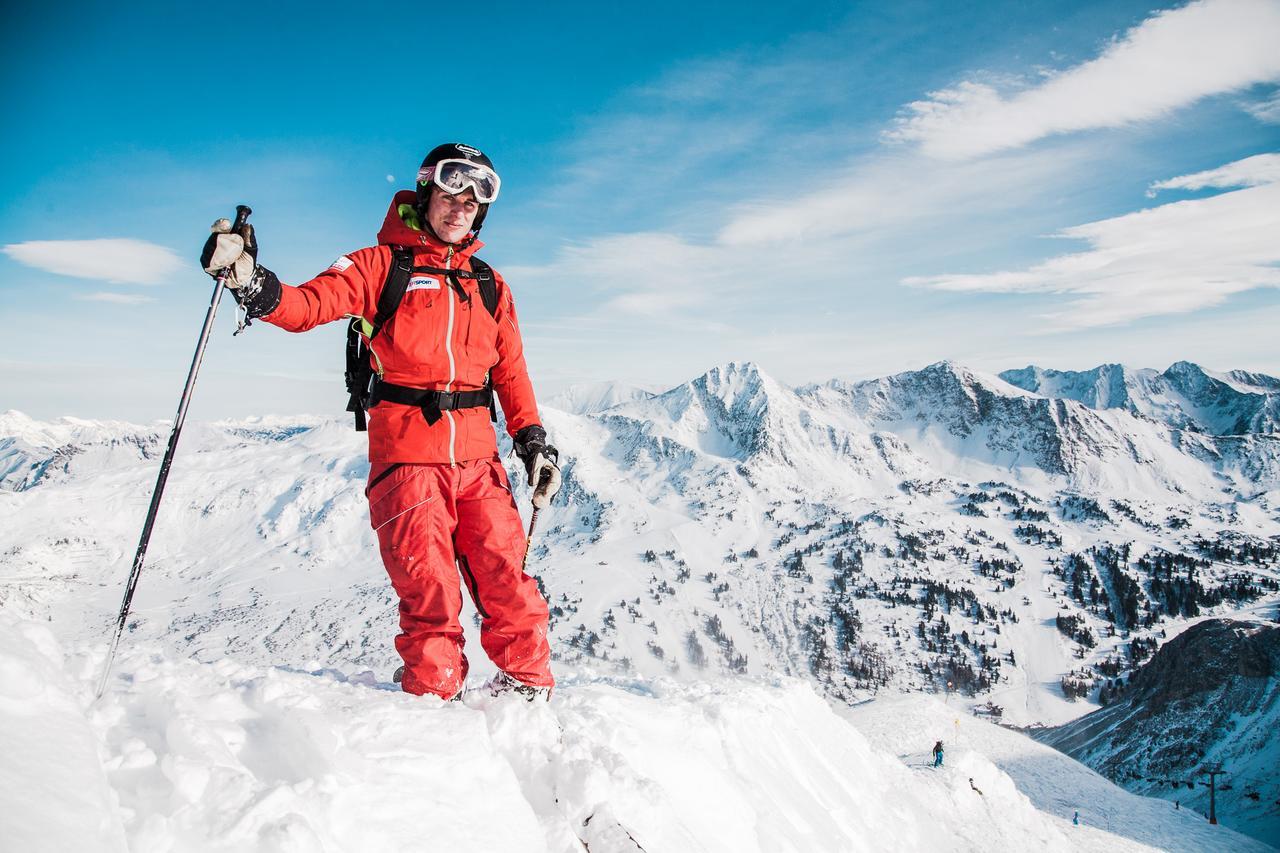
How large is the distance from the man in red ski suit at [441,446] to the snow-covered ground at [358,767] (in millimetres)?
563

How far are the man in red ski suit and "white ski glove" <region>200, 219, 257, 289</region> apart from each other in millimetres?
711

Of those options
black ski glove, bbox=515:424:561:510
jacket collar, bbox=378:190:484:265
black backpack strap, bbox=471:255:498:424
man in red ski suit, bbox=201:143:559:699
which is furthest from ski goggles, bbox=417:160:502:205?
black ski glove, bbox=515:424:561:510

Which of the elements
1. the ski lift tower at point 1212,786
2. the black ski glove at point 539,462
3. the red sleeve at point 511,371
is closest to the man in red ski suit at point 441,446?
the red sleeve at point 511,371

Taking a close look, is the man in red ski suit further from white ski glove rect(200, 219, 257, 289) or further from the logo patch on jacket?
white ski glove rect(200, 219, 257, 289)

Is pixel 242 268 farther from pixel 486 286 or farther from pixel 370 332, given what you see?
pixel 486 286

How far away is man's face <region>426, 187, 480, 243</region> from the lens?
19.5 ft

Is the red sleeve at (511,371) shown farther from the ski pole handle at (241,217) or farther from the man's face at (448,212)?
the ski pole handle at (241,217)

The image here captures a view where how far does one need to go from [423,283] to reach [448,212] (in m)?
0.76

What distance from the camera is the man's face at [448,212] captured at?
234 inches

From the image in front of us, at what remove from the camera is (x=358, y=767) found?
3.75 metres

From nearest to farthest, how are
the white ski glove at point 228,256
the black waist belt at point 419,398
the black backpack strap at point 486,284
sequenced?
1. the white ski glove at point 228,256
2. the black waist belt at point 419,398
3. the black backpack strap at point 486,284

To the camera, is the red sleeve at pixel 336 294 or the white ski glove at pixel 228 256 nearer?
the white ski glove at pixel 228 256

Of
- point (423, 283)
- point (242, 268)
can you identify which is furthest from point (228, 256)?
point (423, 283)

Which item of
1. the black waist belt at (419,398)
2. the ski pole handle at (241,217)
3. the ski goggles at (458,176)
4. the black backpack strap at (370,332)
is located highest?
the ski goggles at (458,176)
